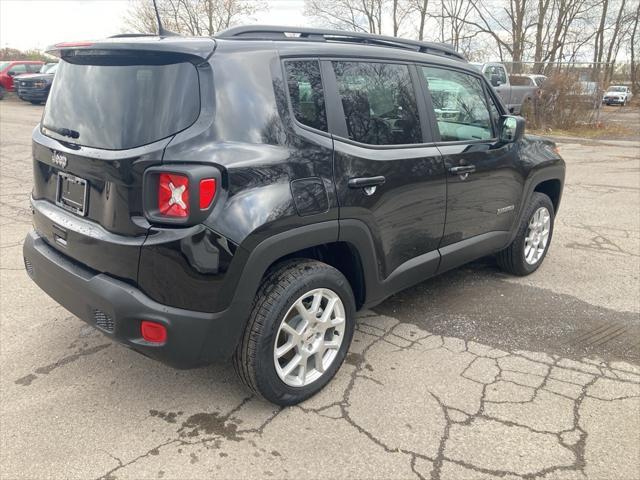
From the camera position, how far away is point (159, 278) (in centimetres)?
229

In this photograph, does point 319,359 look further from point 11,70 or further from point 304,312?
point 11,70

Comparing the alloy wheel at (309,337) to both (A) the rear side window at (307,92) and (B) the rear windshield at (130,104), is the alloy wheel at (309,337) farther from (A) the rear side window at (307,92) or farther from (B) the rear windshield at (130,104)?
(B) the rear windshield at (130,104)

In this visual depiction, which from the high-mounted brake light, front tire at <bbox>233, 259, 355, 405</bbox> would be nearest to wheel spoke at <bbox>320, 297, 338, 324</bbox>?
front tire at <bbox>233, 259, 355, 405</bbox>

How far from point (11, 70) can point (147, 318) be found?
28.5 metres

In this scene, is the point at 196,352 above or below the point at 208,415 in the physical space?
above

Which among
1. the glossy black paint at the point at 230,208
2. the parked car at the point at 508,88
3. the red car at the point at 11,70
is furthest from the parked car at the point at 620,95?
the red car at the point at 11,70

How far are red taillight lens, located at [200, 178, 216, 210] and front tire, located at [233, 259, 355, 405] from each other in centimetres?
55

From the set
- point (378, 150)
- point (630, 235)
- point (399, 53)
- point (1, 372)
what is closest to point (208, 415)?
point (1, 372)

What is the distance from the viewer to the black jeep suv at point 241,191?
2.29m

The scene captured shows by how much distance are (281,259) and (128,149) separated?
2.93 feet

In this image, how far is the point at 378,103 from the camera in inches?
121

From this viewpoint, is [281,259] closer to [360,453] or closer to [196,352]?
[196,352]

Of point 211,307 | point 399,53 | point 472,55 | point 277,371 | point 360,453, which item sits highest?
point 472,55

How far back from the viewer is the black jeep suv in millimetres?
2293
